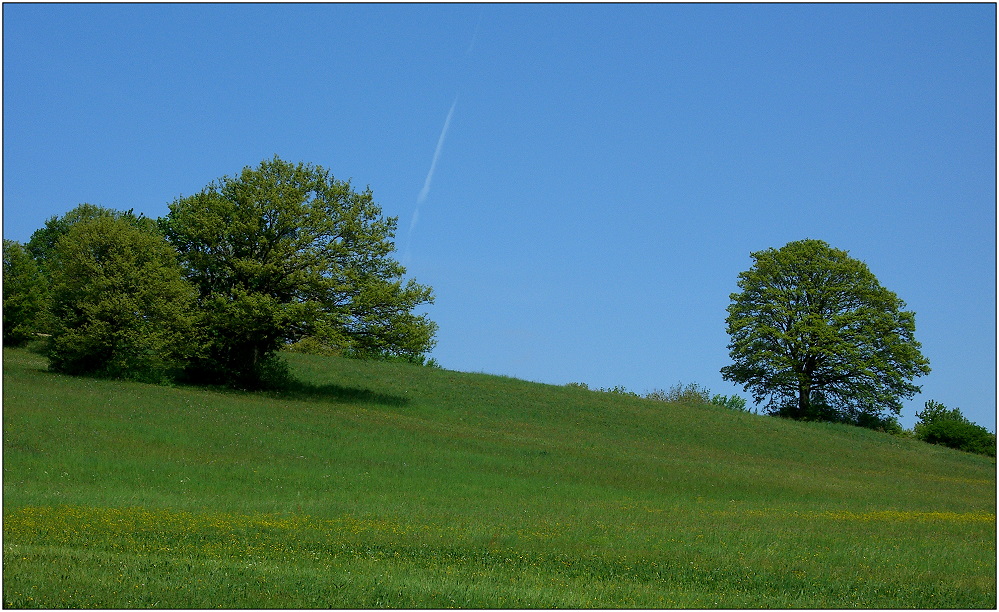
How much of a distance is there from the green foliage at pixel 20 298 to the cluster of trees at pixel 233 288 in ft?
54.0

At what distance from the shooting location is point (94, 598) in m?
10.6

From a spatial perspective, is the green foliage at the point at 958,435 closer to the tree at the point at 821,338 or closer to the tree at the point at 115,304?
the tree at the point at 821,338

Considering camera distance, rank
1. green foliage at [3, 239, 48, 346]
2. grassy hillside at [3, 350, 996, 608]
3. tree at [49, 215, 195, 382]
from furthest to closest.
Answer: green foliage at [3, 239, 48, 346] < tree at [49, 215, 195, 382] < grassy hillside at [3, 350, 996, 608]

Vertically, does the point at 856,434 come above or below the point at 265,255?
below

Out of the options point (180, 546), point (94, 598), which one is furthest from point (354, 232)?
point (94, 598)

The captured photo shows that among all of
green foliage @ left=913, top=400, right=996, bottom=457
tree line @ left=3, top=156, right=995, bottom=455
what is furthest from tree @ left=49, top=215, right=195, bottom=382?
green foliage @ left=913, top=400, right=996, bottom=457

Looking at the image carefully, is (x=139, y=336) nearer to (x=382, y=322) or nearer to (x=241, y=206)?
(x=241, y=206)

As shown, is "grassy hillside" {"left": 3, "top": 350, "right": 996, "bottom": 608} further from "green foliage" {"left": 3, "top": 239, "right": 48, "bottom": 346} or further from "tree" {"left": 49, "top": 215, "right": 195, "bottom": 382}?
"green foliage" {"left": 3, "top": 239, "right": 48, "bottom": 346}

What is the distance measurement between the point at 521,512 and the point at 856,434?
4723 centimetres

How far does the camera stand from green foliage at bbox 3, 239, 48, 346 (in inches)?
2442

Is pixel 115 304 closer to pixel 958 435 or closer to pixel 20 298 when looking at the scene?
pixel 20 298

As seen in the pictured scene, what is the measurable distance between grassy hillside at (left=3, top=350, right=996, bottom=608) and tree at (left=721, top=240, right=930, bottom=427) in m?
15.6

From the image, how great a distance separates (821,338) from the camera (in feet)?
226

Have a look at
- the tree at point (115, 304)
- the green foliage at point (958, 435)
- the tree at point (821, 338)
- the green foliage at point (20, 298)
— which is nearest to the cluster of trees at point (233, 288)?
the tree at point (115, 304)
